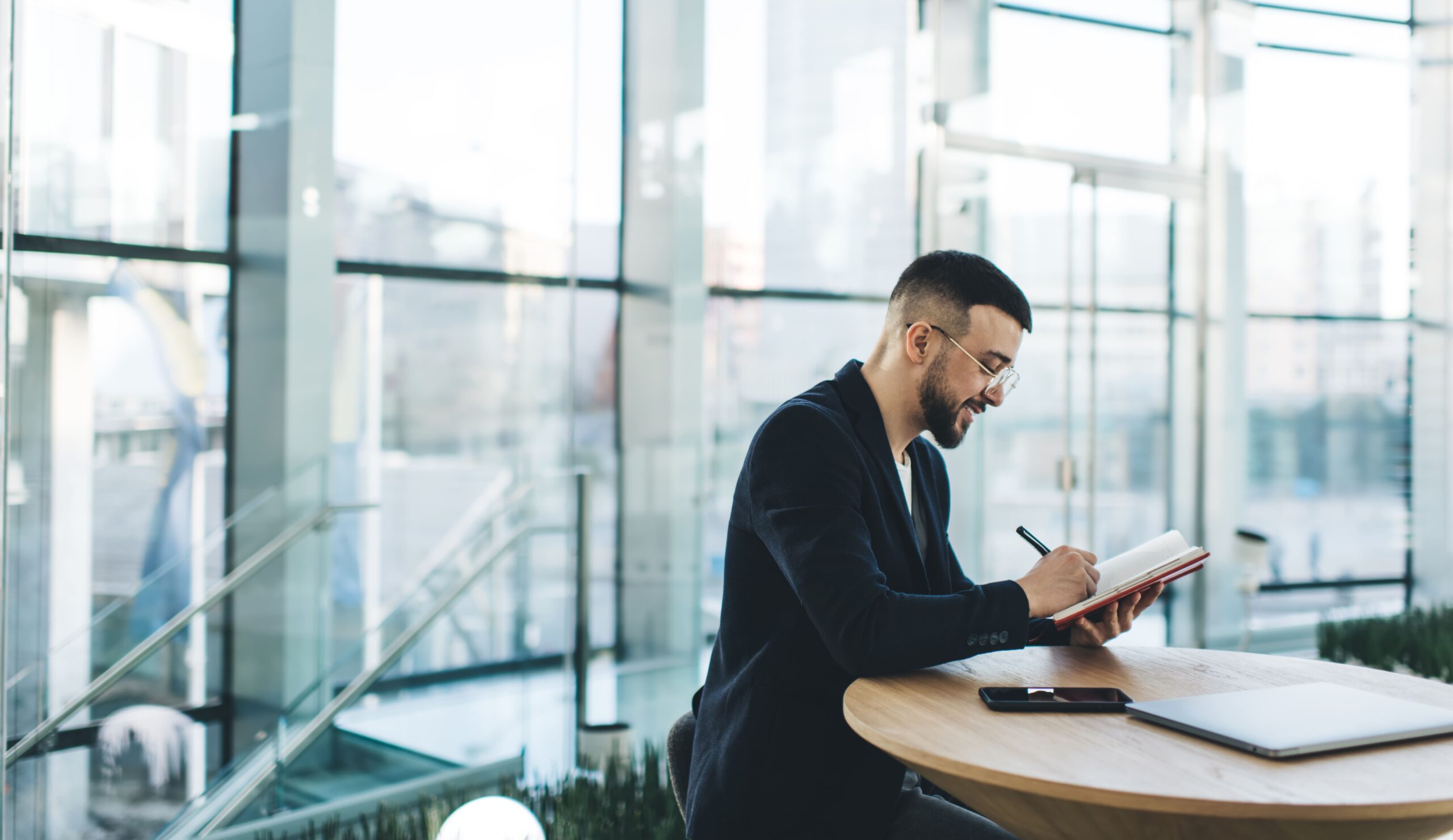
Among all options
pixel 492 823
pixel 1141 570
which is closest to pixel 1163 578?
pixel 1141 570

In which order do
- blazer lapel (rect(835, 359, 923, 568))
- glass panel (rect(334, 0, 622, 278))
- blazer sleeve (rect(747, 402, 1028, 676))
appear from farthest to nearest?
glass panel (rect(334, 0, 622, 278)) < blazer lapel (rect(835, 359, 923, 568)) < blazer sleeve (rect(747, 402, 1028, 676))

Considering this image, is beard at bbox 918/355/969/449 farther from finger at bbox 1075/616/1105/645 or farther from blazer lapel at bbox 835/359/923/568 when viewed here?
finger at bbox 1075/616/1105/645

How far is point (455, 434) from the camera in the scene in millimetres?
3012

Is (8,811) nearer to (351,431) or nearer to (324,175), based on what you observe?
(351,431)

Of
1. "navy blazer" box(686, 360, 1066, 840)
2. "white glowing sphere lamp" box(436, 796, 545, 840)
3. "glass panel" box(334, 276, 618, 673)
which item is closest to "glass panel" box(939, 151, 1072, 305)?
"glass panel" box(334, 276, 618, 673)

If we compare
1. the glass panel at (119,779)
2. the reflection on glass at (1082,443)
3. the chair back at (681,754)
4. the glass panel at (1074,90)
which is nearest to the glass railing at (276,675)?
the glass panel at (119,779)

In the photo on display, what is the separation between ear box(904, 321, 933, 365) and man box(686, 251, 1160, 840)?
0.19 ft

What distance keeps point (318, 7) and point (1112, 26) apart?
396cm

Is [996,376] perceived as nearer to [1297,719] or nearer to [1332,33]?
[1297,719]

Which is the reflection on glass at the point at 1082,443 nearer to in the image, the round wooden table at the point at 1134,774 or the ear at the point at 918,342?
the ear at the point at 918,342

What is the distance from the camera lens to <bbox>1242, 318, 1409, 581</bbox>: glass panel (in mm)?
5602

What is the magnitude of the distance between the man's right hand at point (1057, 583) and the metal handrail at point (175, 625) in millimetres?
1940

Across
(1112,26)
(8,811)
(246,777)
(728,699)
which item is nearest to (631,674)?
(246,777)

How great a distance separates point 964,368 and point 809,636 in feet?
1.64
